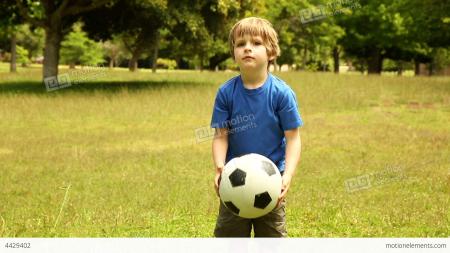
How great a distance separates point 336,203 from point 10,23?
2548 cm

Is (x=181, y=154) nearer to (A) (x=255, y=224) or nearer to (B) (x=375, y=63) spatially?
(A) (x=255, y=224)

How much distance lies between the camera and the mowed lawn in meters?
6.28

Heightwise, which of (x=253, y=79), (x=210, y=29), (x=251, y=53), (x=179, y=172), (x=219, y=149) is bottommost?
(x=179, y=172)

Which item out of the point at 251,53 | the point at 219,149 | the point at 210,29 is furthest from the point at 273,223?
the point at 210,29

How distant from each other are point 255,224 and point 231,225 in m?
0.19

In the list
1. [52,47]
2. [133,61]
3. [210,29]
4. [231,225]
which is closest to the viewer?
[231,225]

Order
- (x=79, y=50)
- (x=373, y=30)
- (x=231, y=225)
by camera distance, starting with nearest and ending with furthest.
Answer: (x=231, y=225)
(x=373, y=30)
(x=79, y=50)

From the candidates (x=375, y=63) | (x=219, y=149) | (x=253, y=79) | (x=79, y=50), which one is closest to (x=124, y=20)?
(x=219, y=149)

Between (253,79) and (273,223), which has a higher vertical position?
(253,79)

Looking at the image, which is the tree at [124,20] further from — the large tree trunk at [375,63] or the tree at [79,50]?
the tree at [79,50]

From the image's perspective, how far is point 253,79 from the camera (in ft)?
13.3

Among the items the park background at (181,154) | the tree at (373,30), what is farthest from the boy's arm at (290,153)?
the tree at (373,30)

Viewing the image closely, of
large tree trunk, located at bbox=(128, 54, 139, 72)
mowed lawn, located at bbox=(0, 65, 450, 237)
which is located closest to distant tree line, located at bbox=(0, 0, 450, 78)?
large tree trunk, located at bbox=(128, 54, 139, 72)

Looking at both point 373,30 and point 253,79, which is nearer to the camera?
point 253,79
